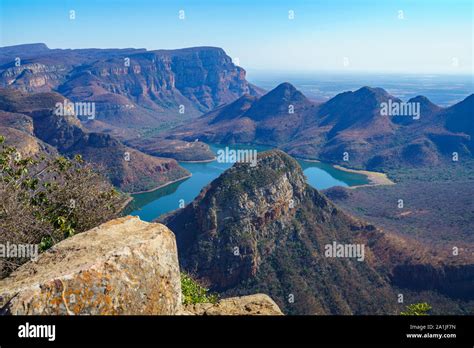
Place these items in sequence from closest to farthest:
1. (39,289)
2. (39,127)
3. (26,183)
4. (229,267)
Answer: (39,289), (26,183), (229,267), (39,127)

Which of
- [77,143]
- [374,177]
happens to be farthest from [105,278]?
[374,177]

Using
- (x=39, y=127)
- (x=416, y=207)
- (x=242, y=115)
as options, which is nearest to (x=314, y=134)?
(x=242, y=115)

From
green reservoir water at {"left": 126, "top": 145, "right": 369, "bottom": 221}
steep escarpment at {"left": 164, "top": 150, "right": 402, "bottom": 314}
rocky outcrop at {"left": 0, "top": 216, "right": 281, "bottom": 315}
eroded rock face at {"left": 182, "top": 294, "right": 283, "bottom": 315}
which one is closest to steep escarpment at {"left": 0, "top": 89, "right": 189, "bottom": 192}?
green reservoir water at {"left": 126, "top": 145, "right": 369, "bottom": 221}

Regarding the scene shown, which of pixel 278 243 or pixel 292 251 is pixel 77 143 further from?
pixel 292 251

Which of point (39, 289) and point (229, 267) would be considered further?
point (229, 267)

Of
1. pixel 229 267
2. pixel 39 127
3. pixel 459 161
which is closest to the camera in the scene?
pixel 229 267

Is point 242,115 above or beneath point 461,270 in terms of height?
above

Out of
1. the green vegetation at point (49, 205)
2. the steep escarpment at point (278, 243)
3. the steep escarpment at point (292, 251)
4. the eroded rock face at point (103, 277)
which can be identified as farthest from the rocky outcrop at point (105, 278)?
the steep escarpment at point (292, 251)
